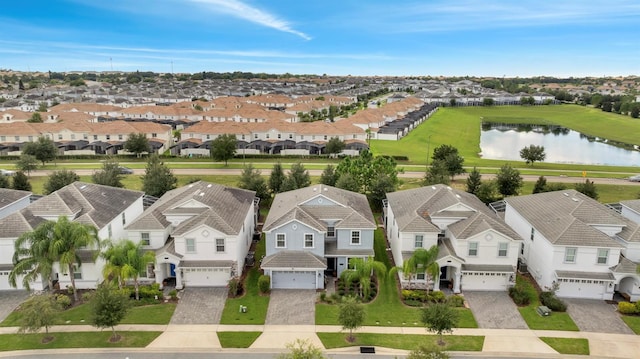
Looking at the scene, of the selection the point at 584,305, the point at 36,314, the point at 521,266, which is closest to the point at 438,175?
the point at 521,266

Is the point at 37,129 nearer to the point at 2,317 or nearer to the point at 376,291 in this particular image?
the point at 2,317

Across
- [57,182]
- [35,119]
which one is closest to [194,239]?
[57,182]

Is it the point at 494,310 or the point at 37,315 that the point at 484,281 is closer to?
the point at 494,310

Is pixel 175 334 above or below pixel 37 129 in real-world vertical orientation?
below

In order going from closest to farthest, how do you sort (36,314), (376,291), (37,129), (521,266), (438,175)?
1. (36,314)
2. (376,291)
3. (521,266)
4. (438,175)
5. (37,129)

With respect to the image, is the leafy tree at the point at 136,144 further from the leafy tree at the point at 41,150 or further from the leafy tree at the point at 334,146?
the leafy tree at the point at 334,146

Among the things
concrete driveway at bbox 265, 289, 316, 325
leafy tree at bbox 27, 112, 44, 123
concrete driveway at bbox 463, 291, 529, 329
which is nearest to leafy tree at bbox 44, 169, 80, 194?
concrete driveway at bbox 265, 289, 316, 325

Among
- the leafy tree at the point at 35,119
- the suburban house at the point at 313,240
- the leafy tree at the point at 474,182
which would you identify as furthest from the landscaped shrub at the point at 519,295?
the leafy tree at the point at 35,119
